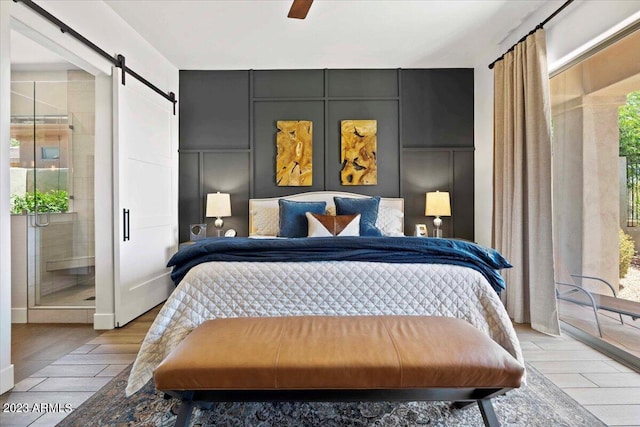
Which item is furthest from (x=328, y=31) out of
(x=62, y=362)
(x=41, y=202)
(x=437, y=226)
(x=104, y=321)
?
(x=62, y=362)

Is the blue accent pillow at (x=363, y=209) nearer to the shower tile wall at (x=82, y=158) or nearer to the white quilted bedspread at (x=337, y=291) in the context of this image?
the white quilted bedspread at (x=337, y=291)

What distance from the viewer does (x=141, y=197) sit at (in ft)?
10.8

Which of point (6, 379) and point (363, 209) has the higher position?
point (363, 209)

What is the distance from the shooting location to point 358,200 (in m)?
3.66

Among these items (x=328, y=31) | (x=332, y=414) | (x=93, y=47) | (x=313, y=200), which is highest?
(x=328, y=31)

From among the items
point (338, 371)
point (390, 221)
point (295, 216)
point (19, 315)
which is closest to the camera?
point (338, 371)

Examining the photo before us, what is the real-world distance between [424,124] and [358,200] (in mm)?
1361

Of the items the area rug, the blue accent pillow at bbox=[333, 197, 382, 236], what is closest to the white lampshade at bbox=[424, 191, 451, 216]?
the blue accent pillow at bbox=[333, 197, 382, 236]

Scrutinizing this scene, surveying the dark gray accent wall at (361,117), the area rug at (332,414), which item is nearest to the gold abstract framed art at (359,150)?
the dark gray accent wall at (361,117)

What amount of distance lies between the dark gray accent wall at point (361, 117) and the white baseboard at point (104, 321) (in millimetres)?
1366

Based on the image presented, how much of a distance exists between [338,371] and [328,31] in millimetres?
3037

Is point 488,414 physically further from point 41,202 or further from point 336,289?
point 41,202

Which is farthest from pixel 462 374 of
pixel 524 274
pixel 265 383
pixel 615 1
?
pixel 615 1

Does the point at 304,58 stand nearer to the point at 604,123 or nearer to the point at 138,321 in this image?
the point at 604,123
